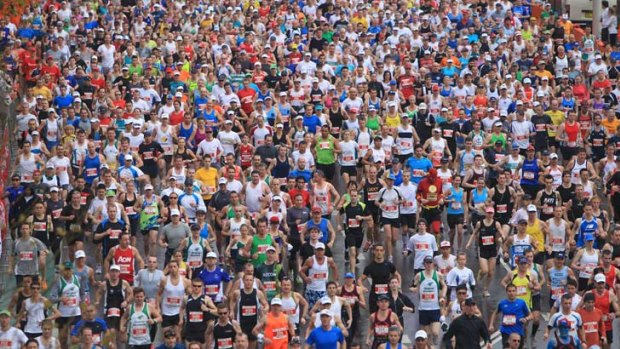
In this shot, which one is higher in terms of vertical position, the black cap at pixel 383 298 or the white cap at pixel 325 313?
the black cap at pixel 383 298

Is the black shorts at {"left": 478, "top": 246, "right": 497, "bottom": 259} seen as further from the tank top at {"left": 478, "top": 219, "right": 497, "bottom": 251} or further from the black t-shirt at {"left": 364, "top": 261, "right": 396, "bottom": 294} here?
the black t-shirt at {"left": 364, "top": 261, "right": 396, "bottom": 294}

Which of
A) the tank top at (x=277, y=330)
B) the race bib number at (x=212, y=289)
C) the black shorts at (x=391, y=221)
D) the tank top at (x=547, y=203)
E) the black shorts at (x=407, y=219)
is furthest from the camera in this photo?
the black shorts at (x=407, y=219)

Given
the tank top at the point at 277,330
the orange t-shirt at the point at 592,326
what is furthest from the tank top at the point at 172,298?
the orange t-shirt at the point at 592,326

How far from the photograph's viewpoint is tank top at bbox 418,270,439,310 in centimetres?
2275

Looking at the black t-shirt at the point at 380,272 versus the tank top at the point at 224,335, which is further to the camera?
the black t-shirt at the point at 380,272

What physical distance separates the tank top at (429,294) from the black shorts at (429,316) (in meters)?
0.05

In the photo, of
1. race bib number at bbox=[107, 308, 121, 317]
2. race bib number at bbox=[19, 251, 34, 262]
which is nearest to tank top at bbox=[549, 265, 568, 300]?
race bib number at bbox=[107, 308, 121, 317]

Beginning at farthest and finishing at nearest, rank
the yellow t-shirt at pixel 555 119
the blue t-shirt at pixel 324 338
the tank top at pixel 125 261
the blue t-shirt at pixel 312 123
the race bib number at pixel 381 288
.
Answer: the yellow t-shirt at pixel 555 119 < the blue t-shirt at pixel 312 123 < the tank top at pixel 125 261 < the race bib number at pixel 381 288 < the blue t-shirt at pixel 324 338

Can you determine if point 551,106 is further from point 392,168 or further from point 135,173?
point 135,173

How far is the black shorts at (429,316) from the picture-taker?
22.8 m

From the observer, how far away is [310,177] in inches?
1080

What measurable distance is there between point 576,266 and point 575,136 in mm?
6297

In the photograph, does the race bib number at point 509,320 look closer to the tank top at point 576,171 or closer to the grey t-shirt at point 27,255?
the tank top at point 576,171

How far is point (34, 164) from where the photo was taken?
90.0ft
